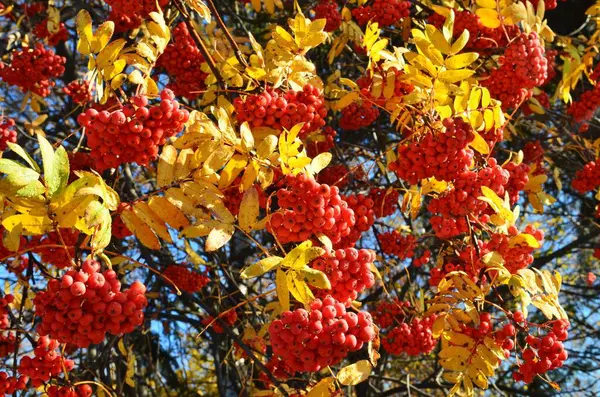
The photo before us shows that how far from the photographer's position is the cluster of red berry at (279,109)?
2293 millimetres

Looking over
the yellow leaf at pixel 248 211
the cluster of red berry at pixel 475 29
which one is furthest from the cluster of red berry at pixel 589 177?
the yellow leaf at pixel 248 211

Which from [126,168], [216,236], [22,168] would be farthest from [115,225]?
[22,168]

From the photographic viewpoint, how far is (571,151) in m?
5.66

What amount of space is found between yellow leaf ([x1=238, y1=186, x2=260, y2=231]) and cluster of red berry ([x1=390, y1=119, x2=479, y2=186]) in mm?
686

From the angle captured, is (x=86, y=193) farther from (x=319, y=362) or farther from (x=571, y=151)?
(x=571, y=151)

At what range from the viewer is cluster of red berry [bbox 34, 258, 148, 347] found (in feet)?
5.62

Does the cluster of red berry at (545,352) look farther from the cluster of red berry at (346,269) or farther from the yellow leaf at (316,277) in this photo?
the yellow leaf at (316,277)

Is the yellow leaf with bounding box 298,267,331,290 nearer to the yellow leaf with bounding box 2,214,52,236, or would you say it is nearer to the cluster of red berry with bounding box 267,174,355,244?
the cluster of red berry with bounding box 267,174,355,244

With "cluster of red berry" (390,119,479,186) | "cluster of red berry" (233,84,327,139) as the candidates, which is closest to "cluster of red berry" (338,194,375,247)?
"cluster of red berry" (390,119,479,186)

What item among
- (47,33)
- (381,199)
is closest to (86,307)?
(381,199)

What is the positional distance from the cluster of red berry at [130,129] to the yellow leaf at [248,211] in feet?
1.08

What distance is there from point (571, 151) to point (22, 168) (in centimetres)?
515

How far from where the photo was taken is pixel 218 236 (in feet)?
6.29

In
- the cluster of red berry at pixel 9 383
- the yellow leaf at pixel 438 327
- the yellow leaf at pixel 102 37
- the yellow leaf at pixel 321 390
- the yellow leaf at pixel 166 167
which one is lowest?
the yellow leaf at pixel 438 327
